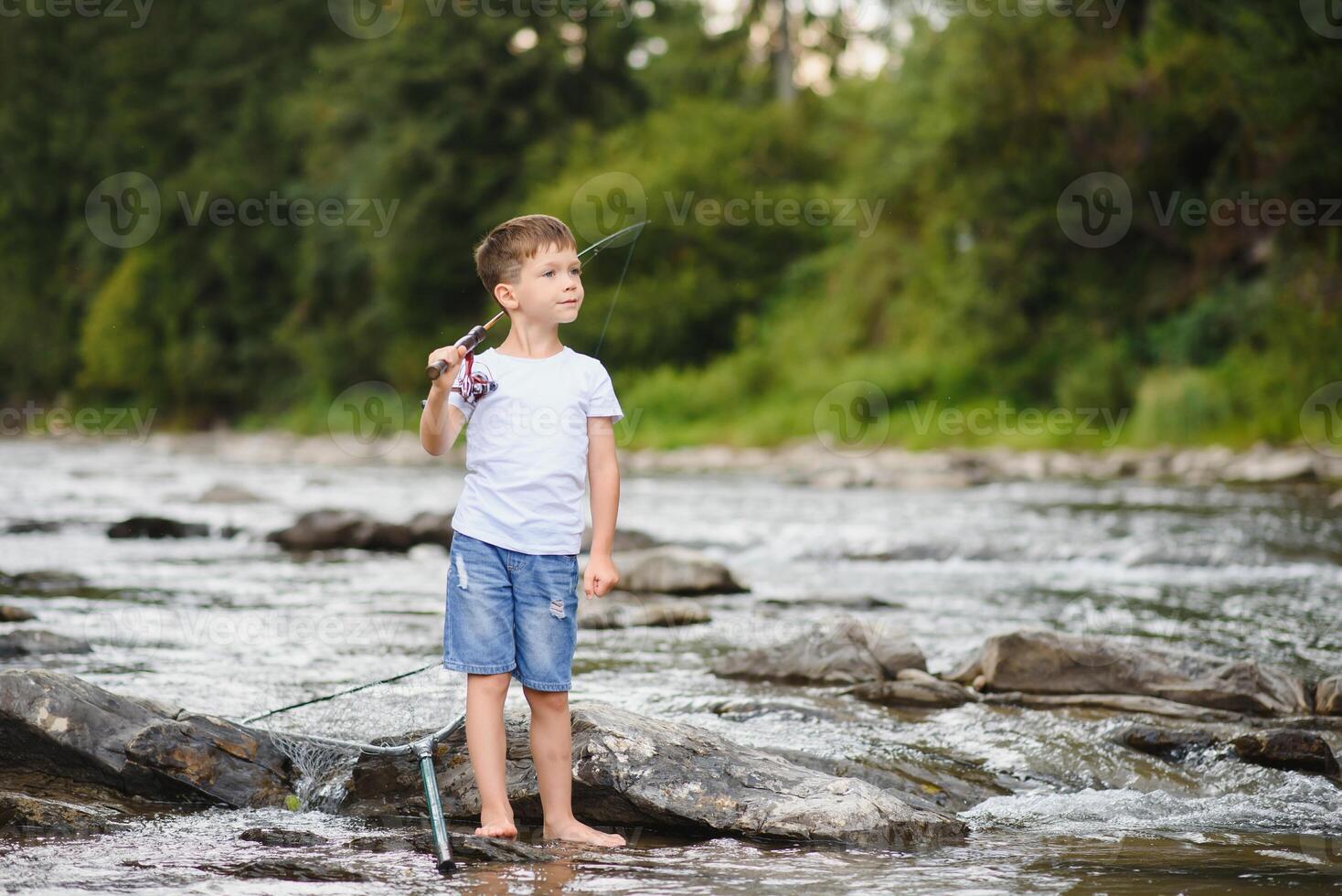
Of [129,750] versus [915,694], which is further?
[915,694]

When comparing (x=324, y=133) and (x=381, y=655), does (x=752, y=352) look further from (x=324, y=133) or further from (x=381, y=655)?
(x=381, y=655)

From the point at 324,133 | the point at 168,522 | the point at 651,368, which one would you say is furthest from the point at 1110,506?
the point at 324,133

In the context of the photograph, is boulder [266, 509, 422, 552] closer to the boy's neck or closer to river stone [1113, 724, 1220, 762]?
river stone [1113, 724, 1220, 762]

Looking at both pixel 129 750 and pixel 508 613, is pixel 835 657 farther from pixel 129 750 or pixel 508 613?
pixel 129 750

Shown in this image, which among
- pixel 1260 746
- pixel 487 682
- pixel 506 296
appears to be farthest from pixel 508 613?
pixel 1260 746

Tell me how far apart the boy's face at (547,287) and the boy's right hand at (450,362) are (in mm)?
213

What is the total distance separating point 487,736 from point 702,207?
1127 inches

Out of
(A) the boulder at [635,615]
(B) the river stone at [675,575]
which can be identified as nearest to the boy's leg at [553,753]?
(A) the boulder at [635,615]

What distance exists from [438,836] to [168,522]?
8819 millimetres

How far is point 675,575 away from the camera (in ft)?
25.4

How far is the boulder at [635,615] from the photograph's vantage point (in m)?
6.50

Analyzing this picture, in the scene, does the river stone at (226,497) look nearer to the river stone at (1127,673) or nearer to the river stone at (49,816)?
the river stone at (1127,673)

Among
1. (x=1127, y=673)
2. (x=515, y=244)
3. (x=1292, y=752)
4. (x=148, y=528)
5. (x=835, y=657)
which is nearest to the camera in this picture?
(x=515, y=244)

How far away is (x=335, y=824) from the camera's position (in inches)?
131
